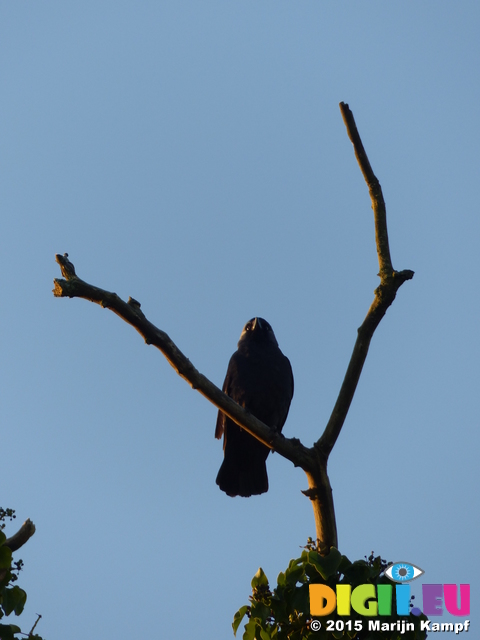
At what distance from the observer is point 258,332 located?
25.5ft

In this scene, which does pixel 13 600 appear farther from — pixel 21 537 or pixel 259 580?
pixel 259 580

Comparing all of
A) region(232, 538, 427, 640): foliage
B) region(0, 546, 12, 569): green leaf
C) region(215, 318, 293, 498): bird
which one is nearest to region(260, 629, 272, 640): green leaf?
region(232, 538, 427, 640): foliage

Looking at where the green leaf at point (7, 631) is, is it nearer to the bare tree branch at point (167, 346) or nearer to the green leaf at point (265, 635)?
the green leaf at point (265, 635)

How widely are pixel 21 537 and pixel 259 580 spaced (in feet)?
4.63

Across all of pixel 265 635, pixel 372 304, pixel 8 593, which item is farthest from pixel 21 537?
pixel 372 304

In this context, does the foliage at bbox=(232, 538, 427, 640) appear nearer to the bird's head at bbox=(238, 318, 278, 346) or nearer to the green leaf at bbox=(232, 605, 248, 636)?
the green leaf at bbox=(232, 605, 248, 636)

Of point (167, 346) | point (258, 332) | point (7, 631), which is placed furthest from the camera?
point (258, 332)

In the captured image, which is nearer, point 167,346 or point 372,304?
point 167,346

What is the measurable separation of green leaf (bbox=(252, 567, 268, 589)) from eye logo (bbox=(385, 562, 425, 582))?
Answer: 0.67m

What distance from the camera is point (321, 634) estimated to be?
354 cm

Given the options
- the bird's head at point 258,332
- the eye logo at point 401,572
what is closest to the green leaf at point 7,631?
the eye logo at point 401,572

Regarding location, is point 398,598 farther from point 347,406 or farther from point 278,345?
point 278,345

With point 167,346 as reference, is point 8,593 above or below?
below

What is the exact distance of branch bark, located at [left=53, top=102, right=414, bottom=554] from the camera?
156 inches
